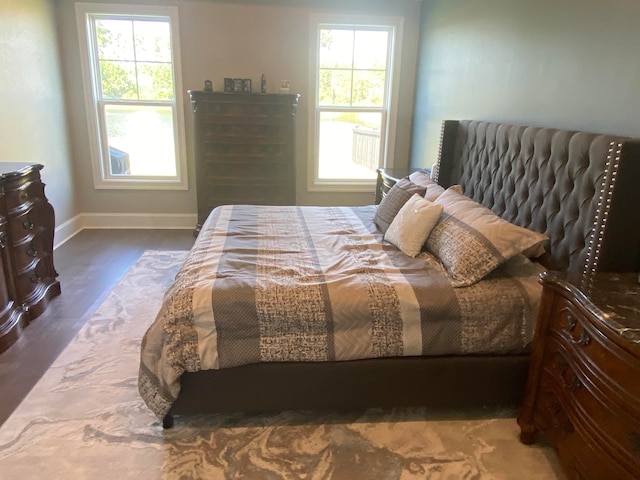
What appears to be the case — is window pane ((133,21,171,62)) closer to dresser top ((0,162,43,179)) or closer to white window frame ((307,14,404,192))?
white window frame ((307,14,404,192))

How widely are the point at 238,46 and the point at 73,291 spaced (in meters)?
2.84

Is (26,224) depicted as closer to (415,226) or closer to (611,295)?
(415,226)

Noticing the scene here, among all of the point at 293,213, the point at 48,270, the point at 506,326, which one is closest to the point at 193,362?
the point at 506,326

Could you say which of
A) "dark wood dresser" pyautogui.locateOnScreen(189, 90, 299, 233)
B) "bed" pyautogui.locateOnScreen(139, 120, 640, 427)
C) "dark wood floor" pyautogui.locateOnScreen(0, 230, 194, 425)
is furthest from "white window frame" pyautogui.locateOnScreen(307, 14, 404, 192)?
"bed" pyautogui.locateOnScreen(139, 120, 640, 427)

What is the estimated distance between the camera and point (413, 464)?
1855 mm

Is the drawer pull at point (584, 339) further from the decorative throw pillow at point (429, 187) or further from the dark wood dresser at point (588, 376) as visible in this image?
the decorative throw pillow at point (429, 187)

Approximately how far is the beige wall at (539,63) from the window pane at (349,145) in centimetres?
96

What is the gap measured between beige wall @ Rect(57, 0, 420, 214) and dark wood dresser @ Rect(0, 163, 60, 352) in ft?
6.49

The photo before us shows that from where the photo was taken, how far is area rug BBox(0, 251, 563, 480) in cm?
180

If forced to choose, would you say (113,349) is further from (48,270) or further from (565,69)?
(565,69)

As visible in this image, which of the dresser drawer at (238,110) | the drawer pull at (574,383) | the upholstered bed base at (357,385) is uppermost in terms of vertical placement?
the dresser drawer at (238,110)

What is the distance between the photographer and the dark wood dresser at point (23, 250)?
2.67 m

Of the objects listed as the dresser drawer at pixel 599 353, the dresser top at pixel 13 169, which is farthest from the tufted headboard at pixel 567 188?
the dresser top at pixel 13 169

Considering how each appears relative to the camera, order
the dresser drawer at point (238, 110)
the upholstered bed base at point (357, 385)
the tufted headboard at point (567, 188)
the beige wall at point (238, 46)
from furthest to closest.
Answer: the beige wall at point (238, 46) → the dresser drawer at point (238, 110) → the upholstered bed base at point (357, 385) → the tufted headboard at point (567, 188)
